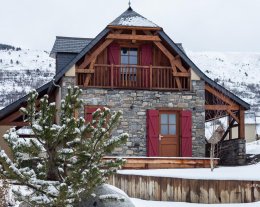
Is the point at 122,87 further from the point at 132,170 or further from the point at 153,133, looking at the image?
the point at 132,170

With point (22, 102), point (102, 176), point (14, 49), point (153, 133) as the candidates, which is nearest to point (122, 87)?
point (153, 133)

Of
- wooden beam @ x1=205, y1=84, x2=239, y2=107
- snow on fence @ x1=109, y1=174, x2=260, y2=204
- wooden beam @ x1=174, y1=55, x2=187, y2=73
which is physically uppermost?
wooden beam @ x1=174, y1=55, x2=187, y2=73

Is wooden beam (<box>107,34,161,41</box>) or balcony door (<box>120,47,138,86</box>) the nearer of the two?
wooden beam (<box>107,34,161,41</box>)

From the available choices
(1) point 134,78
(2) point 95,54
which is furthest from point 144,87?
(2) point 95,54

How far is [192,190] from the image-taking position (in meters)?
12.9

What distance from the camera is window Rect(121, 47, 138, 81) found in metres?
18.2

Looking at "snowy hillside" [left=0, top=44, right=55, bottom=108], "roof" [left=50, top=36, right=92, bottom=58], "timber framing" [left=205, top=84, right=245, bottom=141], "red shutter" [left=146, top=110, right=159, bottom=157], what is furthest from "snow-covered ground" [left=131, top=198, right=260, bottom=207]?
"snowy hillside" [left=0, top=44, right=55, bottom=108]

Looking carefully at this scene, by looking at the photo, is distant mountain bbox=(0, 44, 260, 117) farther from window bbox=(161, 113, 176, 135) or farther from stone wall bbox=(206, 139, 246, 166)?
window bbox=(161, 113, 176, 135)

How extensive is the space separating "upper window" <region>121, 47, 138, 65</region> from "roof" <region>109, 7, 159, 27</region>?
104 cm

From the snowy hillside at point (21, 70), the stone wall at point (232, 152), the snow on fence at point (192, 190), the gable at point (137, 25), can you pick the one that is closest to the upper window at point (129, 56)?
the gable at point (137, 25)

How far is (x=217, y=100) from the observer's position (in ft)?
64.8

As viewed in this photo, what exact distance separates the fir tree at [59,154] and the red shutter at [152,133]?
9.19 metres

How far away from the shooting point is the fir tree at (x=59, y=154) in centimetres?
771

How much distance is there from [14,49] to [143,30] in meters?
156
